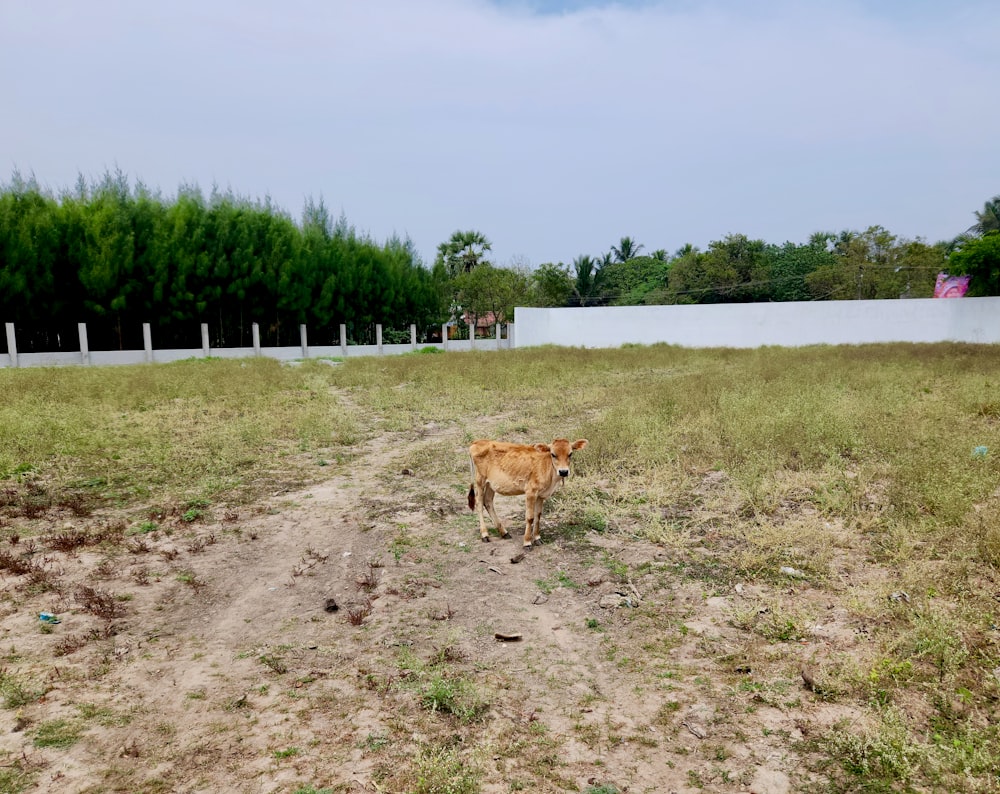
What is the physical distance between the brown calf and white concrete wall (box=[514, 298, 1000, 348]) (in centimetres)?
2792

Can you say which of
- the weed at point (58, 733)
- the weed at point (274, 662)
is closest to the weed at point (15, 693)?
the weed at point (58, 733)

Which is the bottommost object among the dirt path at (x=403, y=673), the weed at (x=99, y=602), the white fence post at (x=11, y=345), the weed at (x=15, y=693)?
the dirt path at (x=403, y=673)

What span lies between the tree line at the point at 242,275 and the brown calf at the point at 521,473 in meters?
22.5

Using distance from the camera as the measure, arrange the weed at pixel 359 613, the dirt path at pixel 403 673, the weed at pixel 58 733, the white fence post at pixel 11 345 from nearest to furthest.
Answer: the dirt path at pixel 403 673
the weed at pixel 58 733
the weed at pixel 359 613
the white fence post at pixel 11 345

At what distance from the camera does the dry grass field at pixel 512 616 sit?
8.80 ft

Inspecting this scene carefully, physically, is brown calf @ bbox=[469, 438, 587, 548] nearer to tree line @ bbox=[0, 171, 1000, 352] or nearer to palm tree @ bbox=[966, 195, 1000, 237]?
tree line @ bbox=[0, 171, 1000, 352]

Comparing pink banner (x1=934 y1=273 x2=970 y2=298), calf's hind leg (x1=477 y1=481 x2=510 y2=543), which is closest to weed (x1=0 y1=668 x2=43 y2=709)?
calf's hind leg (x1=477 y1=481 x2=510 y2=543)

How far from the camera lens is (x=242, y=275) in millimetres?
26562

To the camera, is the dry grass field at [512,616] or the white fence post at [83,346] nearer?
the dry grass field at [512,616]

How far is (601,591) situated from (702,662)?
1.01 meters

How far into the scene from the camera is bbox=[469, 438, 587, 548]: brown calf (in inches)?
205

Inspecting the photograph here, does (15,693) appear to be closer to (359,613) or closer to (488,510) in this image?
(359,613)

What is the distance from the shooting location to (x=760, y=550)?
4824 mm

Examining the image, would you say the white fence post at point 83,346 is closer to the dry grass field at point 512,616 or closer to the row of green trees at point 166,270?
the row of green trees at point 166,270
